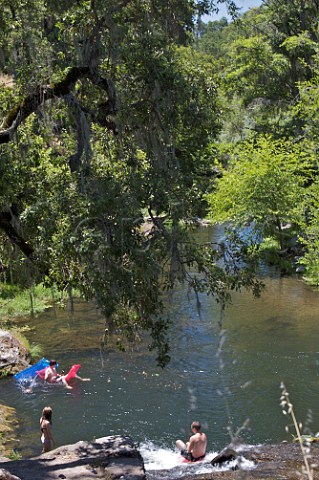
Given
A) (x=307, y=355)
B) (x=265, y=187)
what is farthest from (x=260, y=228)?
(x=307, y=355)

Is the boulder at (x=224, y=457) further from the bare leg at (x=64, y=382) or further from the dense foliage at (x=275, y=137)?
the dense foliage at (x=275, y=137)

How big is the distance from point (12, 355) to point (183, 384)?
17.3ft

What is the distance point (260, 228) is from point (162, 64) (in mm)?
21723

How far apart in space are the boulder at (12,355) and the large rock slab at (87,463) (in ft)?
21.5

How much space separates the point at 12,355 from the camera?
1759cm

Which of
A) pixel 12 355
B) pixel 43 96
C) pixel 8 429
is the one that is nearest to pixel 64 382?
pixel 12 355

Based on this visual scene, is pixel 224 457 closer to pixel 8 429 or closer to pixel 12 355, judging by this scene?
pixel 8 429

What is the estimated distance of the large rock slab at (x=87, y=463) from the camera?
9680 mm

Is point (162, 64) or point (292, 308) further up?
point (162, 64)

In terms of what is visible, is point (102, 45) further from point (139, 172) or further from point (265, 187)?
point (265, 187)

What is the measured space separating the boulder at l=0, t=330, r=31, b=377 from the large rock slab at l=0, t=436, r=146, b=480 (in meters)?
6.55

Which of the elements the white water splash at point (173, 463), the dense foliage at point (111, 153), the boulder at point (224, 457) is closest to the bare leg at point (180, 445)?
the white water splash at point (173, 463)

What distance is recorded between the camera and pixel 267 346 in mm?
18688

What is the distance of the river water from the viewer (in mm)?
13742
